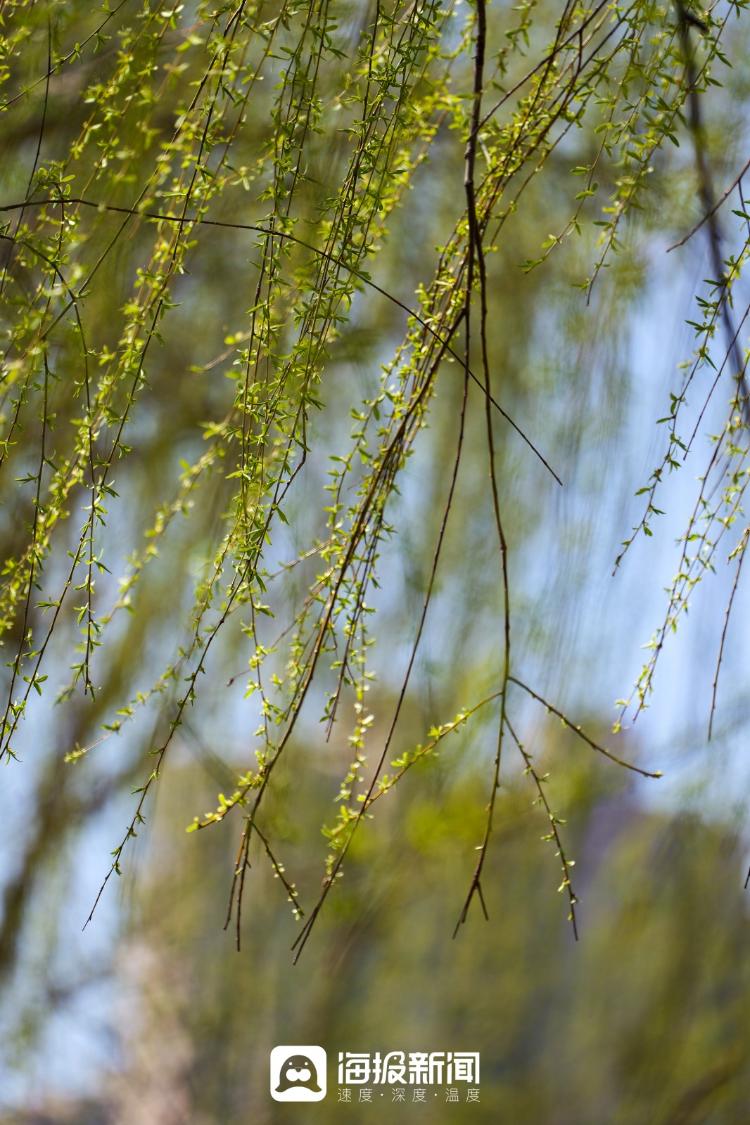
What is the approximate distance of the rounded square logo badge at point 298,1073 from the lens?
7.81 feet

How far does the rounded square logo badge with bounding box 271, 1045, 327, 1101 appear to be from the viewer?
2381 millimetres

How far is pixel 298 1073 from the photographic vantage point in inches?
97.6

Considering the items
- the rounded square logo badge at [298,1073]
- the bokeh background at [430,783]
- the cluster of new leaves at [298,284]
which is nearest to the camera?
the cluster of new leaves at [298,284]

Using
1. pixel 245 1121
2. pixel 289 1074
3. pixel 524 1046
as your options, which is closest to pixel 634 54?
pixel 289 1074

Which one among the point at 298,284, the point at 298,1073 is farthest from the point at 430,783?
the point at 298,284

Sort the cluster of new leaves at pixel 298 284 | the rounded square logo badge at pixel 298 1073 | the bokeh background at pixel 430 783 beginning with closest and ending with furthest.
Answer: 1. the cluster of new leaves at pixel 298 284
2. the bokeh background at pixel 430 783
3. the rounded square logo badge at pixel 298 1073

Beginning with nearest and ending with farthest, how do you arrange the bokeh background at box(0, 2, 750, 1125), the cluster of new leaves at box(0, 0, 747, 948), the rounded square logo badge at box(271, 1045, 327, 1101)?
the cluster of new leaves at box(0, 0, 747, 948), the bokeh background at box(0, 2, 750, 1125), the rounded square logo badge at box(271, 1045, 327, 1101)

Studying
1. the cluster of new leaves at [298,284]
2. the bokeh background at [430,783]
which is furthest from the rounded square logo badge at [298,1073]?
the cluster of new leaves at [298,284]

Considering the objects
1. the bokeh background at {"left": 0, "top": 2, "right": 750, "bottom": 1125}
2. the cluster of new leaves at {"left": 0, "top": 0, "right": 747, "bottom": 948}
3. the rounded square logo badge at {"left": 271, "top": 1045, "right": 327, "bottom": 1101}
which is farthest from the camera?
the rounded square logo badge at {"left": 271, "top": 1045, "right": 327, "bottom": 1101}

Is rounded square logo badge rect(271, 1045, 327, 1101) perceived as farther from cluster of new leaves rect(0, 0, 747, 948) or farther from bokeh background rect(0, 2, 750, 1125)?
cluster of new leaves rect(0, 0, 747, 948)

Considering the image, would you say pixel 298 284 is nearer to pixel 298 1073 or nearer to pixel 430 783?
pixel 430 783

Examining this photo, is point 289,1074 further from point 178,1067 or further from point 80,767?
point 80,767

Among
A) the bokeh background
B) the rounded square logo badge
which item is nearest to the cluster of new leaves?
the bokeh background

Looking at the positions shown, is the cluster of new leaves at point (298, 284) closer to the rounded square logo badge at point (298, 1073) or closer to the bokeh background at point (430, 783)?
the bokeh background at point (430, 783)
